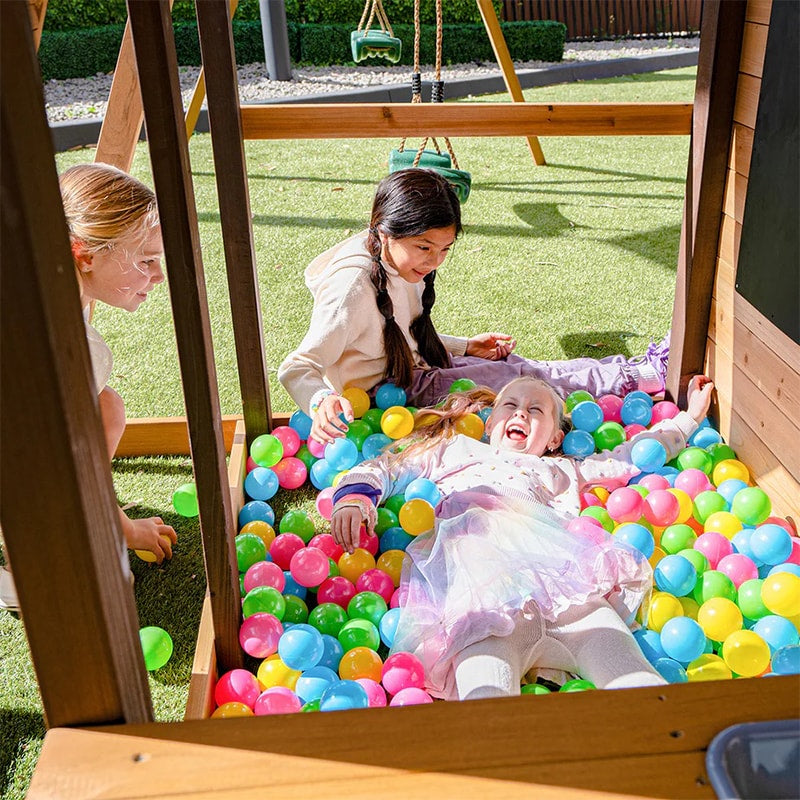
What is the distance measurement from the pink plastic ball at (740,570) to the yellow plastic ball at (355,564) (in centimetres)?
97

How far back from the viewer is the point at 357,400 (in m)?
3.20

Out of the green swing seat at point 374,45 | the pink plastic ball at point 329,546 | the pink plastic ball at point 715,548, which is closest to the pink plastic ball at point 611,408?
the pink plastic ball at point 715,548

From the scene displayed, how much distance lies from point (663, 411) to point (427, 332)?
926mm

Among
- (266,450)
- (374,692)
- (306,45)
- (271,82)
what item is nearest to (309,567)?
(374,692)

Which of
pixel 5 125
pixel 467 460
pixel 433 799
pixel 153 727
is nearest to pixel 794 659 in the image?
pixel 467 460

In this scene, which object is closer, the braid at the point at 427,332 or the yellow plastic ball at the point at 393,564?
the yellow plastic ball at the point at 393,564

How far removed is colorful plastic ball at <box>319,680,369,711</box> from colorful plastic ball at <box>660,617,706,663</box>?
2.41 ft

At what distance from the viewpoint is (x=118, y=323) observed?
4.09 meters

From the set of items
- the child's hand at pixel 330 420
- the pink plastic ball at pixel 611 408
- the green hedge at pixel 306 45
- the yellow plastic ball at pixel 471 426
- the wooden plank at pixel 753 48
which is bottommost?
the pink plastic ball at pixel 611 408

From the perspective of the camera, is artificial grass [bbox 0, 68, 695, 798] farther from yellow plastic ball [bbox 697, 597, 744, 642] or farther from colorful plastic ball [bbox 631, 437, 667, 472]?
yellow plastic ball [bbox 697, 597, 744, 642]

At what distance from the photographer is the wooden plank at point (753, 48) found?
8.45ft

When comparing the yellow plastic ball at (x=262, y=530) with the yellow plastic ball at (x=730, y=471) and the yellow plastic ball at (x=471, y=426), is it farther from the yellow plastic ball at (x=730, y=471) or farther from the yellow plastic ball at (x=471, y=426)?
the yellow plastic ball at (x=730, y=471)

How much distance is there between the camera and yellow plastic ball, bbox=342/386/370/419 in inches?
125

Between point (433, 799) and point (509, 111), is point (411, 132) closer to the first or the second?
point (509, 111)
